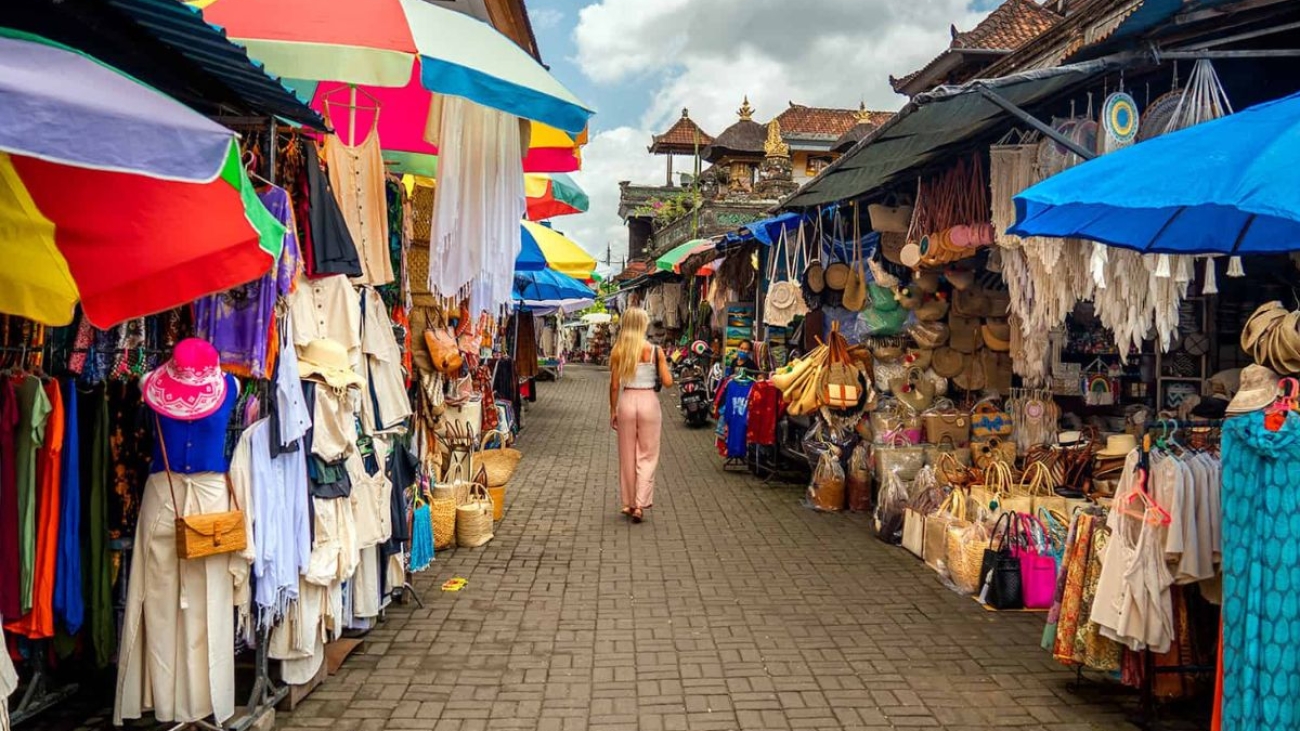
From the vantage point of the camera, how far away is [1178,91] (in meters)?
4.50

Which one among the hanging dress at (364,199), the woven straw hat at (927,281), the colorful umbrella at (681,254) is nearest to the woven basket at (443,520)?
the hanging dress at (364,199)

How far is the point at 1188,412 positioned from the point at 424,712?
5.73 meters

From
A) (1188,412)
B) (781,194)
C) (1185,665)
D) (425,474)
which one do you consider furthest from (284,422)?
(781,194)

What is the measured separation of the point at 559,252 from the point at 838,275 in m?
3.17

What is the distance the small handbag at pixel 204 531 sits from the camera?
333 centimetres

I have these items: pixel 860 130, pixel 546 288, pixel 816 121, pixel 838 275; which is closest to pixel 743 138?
pixel 816 121

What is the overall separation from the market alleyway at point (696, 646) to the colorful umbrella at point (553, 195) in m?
2.99

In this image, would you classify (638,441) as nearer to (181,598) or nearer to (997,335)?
(997,335)

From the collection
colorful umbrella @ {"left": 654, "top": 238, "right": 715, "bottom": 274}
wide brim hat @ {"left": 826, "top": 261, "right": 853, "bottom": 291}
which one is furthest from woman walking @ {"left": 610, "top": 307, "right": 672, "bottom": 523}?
colorful umbrella @ {"left": 654, "top": 238, "right": 715, "bottom": 274}

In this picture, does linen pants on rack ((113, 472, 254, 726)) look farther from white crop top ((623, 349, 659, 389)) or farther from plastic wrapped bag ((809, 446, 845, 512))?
plastic wrapped bag ((809, 446, 845, 512))

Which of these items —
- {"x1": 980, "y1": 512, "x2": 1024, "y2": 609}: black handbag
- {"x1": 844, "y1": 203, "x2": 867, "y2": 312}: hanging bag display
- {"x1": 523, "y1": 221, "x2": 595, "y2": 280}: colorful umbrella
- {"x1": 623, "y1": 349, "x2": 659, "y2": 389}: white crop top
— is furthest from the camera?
{"x1": 523, "y1": 221, "x2": 595, "y2": 280}: colorful umbrella

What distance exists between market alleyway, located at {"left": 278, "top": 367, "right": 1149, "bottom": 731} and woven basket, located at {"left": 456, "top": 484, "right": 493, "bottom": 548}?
4.7 inches

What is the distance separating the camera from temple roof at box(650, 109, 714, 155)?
40.0 m

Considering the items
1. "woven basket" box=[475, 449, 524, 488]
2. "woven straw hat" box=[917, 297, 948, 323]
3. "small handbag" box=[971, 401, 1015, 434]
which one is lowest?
"woven basket" box=[475, 449, 524, 488]
